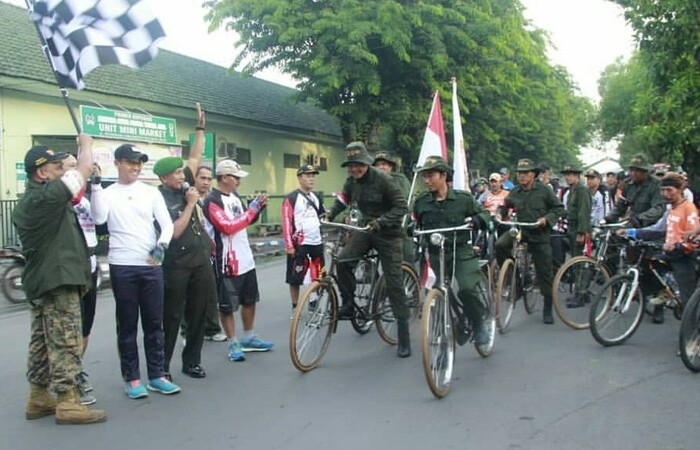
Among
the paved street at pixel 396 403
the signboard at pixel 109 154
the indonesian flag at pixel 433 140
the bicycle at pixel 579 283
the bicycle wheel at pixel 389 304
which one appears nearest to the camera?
the paved street at pixel 396 403

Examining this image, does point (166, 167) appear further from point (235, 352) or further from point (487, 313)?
point (487, 313)

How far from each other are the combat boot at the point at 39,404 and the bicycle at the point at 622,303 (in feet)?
15.1

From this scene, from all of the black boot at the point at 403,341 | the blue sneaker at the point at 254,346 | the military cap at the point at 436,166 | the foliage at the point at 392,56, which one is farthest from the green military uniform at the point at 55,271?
the foliage at the point at 392,56

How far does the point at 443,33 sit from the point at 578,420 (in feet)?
52.4

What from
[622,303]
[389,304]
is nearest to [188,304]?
[389,304]

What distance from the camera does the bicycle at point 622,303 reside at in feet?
20.4

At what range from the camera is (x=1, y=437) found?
14.1 ft

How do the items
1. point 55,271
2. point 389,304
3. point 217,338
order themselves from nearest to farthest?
point 55,271
point 389,304
point 217,338

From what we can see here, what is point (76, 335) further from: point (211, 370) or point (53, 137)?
point (53, 137)

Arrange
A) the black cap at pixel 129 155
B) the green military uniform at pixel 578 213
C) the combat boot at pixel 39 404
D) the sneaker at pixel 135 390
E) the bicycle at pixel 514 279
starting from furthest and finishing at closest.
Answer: the green military uniform at pixel 578 213 < the bicycle at pixel 514 279 < the sneaker at pixel 135 390 < the black cap at pixel 129 155 < the combat boot at pixel 39 404

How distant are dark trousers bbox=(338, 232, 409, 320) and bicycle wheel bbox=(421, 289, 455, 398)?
97 cm

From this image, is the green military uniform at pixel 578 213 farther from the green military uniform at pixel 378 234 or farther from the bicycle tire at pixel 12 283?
the bicycle tire at pixel 12 283

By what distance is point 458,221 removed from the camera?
558 cm

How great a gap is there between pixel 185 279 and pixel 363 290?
176 centimetres
